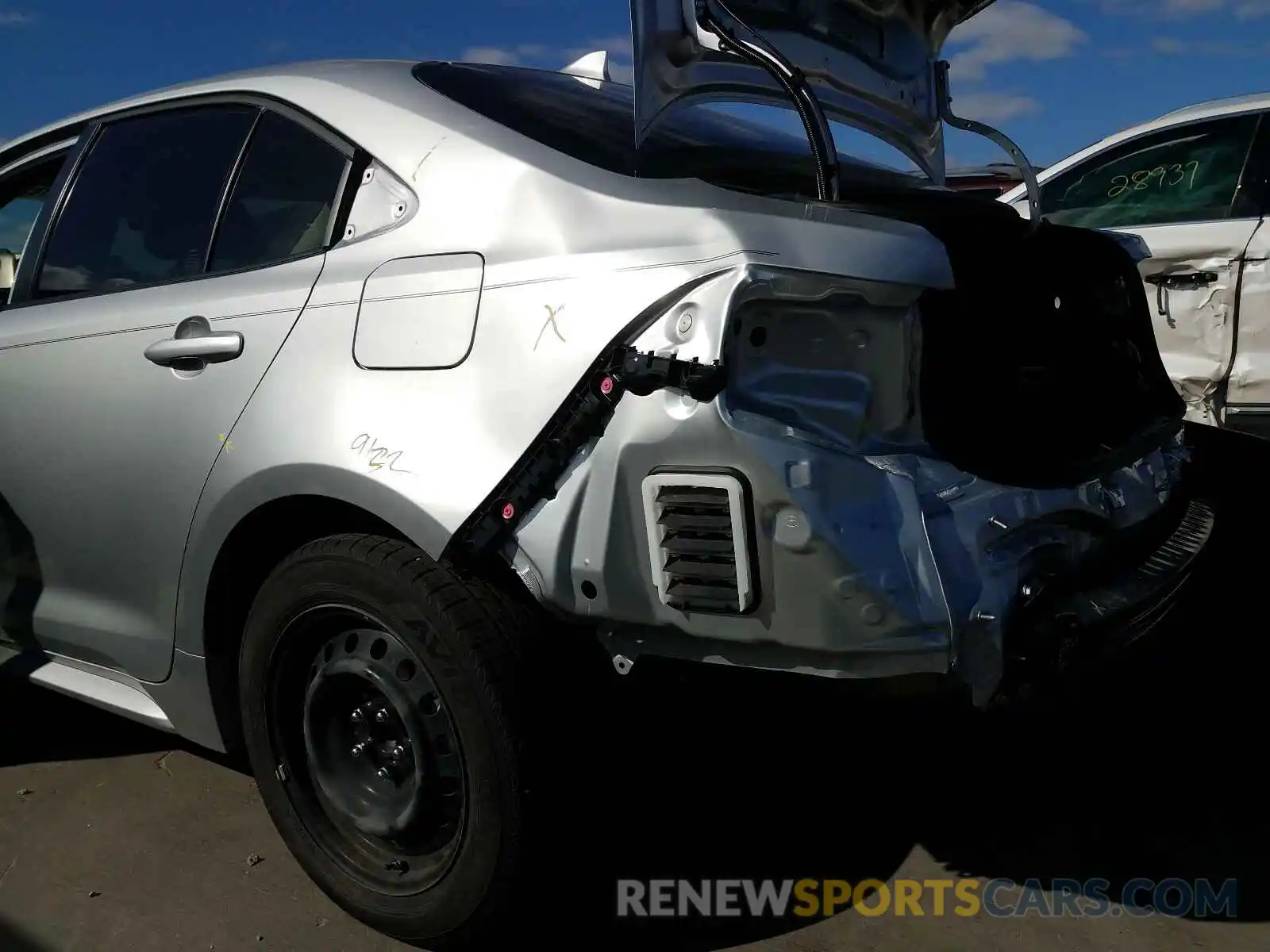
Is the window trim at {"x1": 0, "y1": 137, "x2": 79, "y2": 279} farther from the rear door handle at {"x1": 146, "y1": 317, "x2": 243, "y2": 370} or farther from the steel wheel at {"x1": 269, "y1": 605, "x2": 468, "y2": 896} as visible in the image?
the steel wheel at {"x1": 269, "y1": 605, "x2": 468, "y2": 896}

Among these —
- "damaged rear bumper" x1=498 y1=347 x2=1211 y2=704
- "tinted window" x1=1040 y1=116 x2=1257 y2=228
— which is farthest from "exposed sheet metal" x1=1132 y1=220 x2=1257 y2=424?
"damaged rear bumper" x1=498 y1=347 x2=1211 y2=704

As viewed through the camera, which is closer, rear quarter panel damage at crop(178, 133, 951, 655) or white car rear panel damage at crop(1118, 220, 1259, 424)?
rear quarter panel damage at crop(178, 133, 951, 655)

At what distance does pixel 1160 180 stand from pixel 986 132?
273cm

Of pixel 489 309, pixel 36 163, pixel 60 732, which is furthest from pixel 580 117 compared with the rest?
pixel 60 732

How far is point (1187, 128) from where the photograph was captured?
4922mm

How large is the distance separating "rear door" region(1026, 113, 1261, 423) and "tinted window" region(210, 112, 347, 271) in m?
3.55

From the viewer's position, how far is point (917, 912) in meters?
2.37

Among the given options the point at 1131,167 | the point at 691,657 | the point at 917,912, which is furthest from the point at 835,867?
the point at 1131,167

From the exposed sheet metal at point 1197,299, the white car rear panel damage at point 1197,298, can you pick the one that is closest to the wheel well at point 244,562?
the exposed sheet metal at point 1197,299

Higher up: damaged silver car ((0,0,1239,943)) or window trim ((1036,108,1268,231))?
window trim ((1036,108,1268,231))

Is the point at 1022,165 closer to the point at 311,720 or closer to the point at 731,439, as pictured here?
the point at 731,439

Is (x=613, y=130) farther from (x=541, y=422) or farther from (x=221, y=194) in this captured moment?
(x=221, y=194)

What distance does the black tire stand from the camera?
199 cm

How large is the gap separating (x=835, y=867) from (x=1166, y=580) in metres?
0.95
